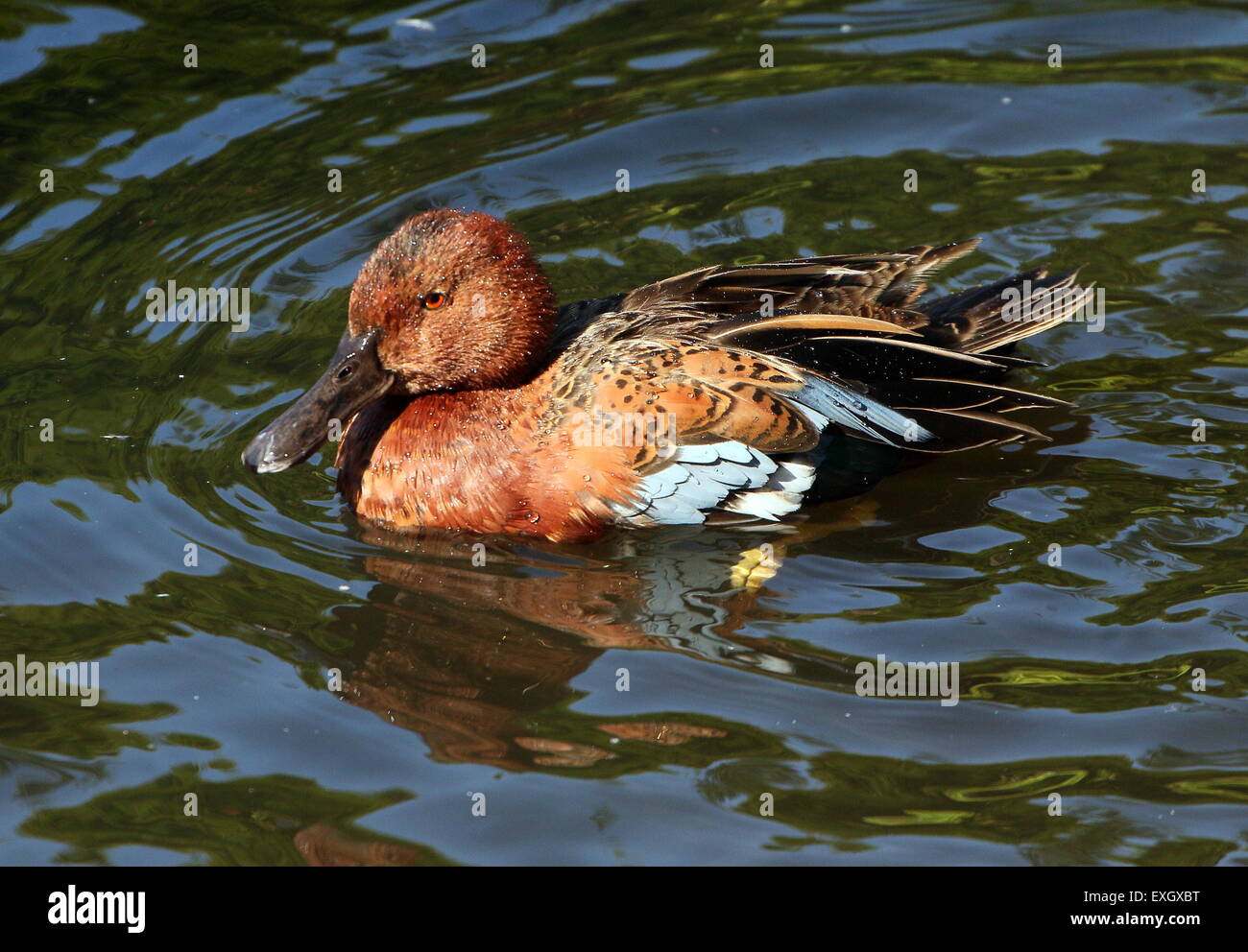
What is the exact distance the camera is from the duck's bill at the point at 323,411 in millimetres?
7297

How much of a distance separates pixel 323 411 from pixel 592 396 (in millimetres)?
1259

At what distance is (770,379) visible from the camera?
7266 millimetres

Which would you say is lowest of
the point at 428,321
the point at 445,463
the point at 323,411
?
the point at 445,463

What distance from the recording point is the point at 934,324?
802 centimetres

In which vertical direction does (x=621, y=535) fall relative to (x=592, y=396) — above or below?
below

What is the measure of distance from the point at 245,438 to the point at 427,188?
2685mm

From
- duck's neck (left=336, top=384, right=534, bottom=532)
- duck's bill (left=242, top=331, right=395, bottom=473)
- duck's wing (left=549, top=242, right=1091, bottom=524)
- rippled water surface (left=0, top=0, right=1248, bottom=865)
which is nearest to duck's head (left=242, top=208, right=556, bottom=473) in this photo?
duck's bill (left=242, top=331, right=395, bottom=473)

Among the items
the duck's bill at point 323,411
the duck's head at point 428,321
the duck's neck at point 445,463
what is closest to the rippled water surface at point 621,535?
the duck's neck at point 445,463

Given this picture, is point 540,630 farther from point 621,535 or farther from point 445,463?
point 445,463

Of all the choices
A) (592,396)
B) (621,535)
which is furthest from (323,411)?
(621,535)

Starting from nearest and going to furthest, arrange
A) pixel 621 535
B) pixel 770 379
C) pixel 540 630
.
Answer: pixel 540 630 < pixel 770 379 < pixel 621 535

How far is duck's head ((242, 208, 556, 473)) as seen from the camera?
7238mm
